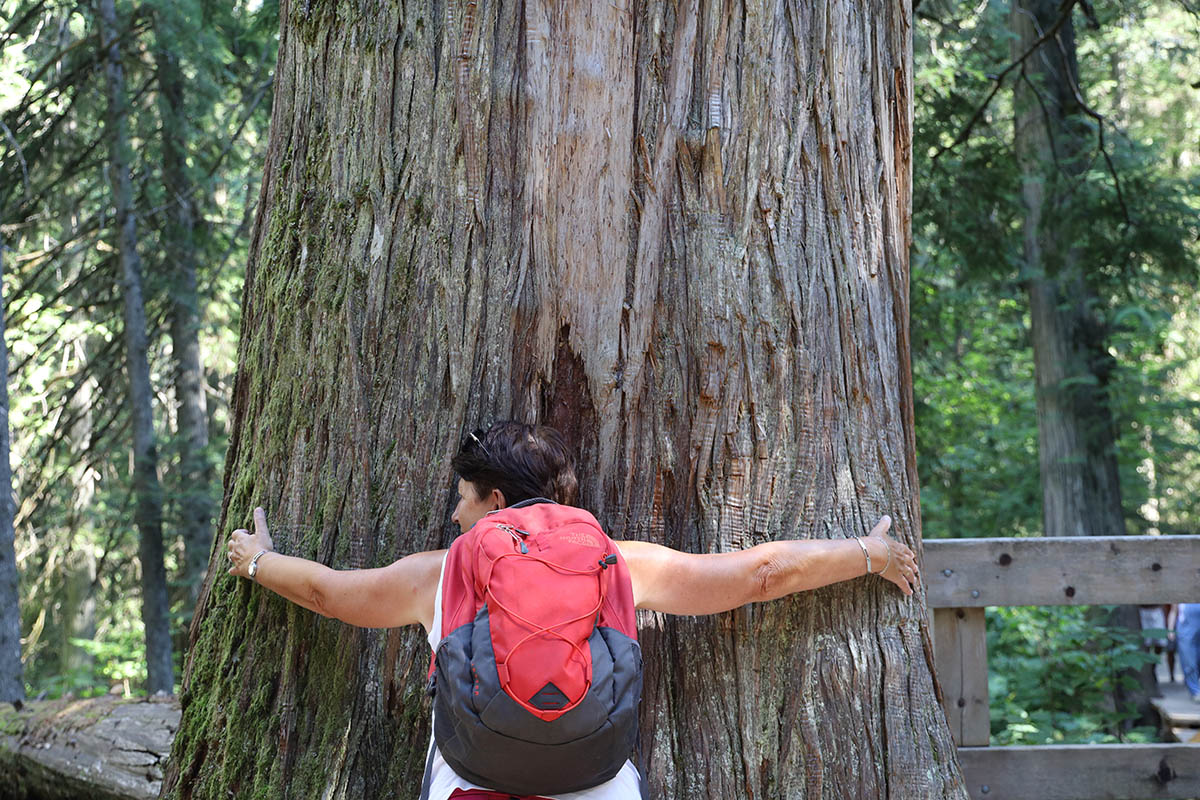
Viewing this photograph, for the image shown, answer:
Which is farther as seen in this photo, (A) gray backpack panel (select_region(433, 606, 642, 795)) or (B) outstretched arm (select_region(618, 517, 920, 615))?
(B) outstretched arm (select_region(618, 517, 920, 615))

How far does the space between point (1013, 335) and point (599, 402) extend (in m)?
16.3

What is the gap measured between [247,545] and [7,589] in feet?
23.5

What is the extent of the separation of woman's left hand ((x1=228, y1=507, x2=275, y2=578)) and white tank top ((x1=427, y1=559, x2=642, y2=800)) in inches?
36.1

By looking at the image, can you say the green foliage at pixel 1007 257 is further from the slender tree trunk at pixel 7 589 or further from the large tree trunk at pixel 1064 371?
the slender tree trunk at pixel 7 589

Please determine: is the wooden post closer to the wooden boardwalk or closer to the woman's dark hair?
the woman's dark hair

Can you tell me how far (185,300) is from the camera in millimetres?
11734

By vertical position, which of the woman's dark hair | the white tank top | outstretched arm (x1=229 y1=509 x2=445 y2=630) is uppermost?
the woman's dark hair

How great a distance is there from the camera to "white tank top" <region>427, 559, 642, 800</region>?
2.09 meters

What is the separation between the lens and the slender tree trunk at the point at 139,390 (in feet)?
37.3

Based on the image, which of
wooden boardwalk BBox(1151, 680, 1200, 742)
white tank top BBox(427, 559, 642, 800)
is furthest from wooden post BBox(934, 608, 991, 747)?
wooden boardwalk BBox(1151, 680, 1200, 742)

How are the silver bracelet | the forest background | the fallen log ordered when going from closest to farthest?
the silver bracelet → the fallen log → the forest background

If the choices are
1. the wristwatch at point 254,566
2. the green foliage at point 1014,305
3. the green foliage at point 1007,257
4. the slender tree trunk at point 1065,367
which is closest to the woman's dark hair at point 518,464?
the wristwatch at point 254,566

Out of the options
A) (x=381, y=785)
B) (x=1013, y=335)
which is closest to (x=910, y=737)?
(x=381, y=785)

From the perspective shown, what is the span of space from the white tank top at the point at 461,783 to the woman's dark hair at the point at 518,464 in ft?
0.85
